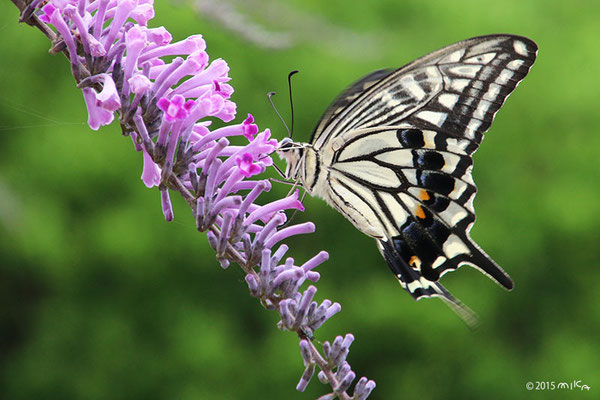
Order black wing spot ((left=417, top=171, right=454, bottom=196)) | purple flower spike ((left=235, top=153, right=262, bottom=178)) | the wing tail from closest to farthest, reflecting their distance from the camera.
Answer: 1. purple flower spike ((left=235, top=153, right=262, bottom=178))
2. the wing tail
3. black wing spot ((left=417, top=171, right=454, bottom=196))

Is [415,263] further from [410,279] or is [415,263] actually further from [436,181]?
[436,181]

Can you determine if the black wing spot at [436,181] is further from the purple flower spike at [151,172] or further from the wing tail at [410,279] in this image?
the purple flower spike at [151,172]

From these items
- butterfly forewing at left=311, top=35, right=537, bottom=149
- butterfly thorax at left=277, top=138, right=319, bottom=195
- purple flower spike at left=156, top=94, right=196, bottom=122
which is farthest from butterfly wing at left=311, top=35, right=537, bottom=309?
purple flower spike at left=156, top=94, right=196, bottom=122

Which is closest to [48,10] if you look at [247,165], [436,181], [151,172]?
[151,172]

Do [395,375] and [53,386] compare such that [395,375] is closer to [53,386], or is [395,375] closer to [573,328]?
[573,328]

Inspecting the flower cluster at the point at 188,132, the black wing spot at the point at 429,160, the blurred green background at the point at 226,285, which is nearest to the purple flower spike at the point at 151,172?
the flower cluster at the point at 188,132

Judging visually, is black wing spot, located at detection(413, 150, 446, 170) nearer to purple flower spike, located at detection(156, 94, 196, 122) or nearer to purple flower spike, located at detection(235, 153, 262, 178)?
purple flower spike, located at detection(235, 153, 262, 178)

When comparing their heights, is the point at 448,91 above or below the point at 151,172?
above
